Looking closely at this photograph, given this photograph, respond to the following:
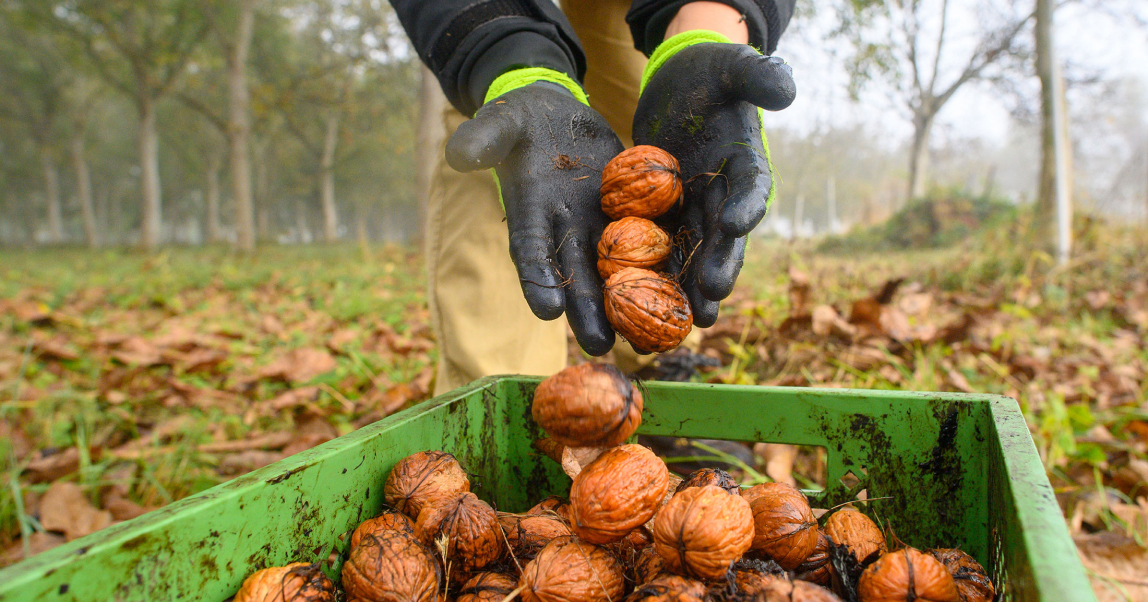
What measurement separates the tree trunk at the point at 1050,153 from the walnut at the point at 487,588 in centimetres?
744

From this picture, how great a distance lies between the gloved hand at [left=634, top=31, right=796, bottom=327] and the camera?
160 centimetres

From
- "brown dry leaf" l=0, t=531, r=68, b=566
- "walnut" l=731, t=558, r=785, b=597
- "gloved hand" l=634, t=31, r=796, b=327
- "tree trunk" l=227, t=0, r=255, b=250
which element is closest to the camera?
"walnut" l=731, t=558, r=785, b=597

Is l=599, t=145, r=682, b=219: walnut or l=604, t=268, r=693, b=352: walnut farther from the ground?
l=599, t=145, r=682, b=219: walnut

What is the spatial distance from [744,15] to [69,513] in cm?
314

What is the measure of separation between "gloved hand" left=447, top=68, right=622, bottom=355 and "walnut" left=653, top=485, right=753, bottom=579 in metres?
0.50

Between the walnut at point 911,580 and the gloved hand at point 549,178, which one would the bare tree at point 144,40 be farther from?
the walnut at point 911,580

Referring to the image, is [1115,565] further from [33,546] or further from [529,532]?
[33,546]

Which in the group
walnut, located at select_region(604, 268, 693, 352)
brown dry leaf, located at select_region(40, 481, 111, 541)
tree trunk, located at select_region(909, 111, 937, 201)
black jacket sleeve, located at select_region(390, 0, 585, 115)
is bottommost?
brown dry leaf, located at select_region(40, 481, 111, 541)

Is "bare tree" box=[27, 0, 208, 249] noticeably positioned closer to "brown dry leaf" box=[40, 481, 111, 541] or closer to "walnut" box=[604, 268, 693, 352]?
"brown dry leaf" box=[40, 481, 111, 541]

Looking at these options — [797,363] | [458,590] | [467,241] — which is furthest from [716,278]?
[797,363]

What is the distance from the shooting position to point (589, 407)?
128 centimetres

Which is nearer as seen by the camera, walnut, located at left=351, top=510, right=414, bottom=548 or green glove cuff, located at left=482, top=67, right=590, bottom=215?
walnut, located at left=351, top=510, right=414, bottom=548

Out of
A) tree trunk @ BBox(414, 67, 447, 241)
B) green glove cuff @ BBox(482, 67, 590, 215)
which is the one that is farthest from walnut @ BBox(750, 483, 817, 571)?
tree trunk @ BBox(414, 67, 447, 241)

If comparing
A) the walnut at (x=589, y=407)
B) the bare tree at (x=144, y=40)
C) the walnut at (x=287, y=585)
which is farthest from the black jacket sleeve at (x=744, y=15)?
the bare tree at (x=144, y=40)
